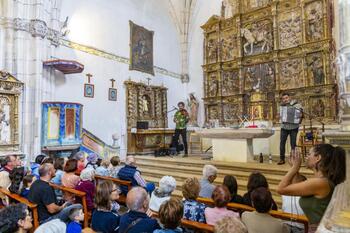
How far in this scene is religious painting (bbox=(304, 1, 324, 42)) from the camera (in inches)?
392

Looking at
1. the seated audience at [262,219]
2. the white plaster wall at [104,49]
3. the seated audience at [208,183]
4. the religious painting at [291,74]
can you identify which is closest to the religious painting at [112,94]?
the white plaster wall at [104,49]

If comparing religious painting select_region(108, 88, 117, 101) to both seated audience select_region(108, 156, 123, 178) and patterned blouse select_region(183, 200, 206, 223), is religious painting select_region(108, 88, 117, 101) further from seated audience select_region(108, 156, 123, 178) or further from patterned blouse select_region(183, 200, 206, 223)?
patterned blouse select_region(183, 200, 206, 223)

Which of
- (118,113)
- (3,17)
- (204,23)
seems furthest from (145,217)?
(204,23)

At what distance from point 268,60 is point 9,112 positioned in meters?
9.13

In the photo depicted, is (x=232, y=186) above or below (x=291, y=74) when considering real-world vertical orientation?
below

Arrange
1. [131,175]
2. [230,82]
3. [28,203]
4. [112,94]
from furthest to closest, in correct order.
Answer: [230,82] < [112,94] < [131,175] < [28,203]

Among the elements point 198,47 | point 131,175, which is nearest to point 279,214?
point 131,175

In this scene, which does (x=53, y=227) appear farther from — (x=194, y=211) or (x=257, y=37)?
(x=257, y=37)

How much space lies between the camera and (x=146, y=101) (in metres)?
12.6

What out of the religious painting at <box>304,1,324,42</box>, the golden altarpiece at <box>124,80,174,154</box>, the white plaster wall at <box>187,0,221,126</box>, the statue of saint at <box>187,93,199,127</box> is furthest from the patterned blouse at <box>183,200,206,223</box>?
the white plaster wall at <box>187,0,221,126</box>

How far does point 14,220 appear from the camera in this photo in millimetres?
2195

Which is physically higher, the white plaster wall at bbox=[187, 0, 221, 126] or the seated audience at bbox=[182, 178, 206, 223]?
the white plaster wall at bbox=[187, 0, 221, 126]

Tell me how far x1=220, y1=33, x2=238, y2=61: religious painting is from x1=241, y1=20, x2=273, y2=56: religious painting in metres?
0.42

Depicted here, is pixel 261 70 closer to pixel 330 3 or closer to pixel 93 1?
pixel 330 3
